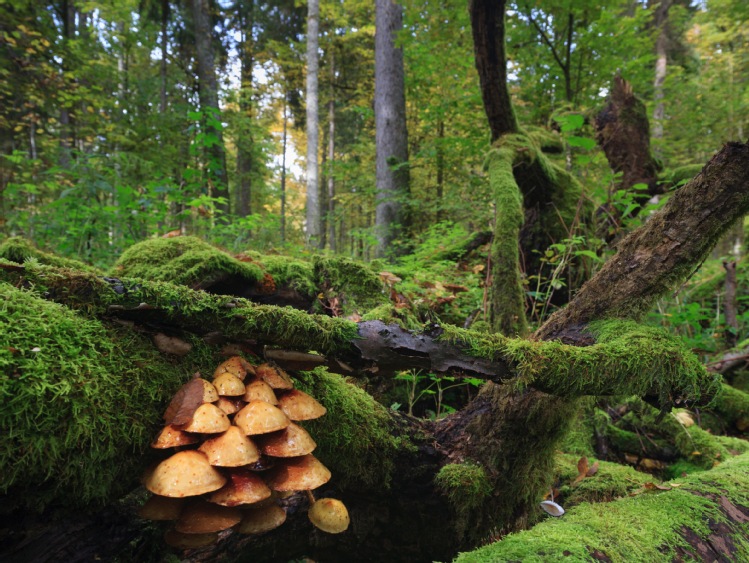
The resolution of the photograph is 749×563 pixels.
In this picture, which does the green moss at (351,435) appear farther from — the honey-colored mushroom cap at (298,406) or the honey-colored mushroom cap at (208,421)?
the honey-colored mushroom cap at (208,421)

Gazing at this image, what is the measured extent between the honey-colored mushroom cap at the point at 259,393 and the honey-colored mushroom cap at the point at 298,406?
0.04 metres

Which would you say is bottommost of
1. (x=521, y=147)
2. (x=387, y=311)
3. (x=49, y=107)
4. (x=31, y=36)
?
(x=387, y=311)

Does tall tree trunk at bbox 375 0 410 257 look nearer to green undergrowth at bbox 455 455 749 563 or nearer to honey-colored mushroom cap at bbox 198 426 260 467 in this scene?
green undergrowth at bbox 455 455 749 563

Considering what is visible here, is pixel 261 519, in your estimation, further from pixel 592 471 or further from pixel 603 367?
pixel 592 471

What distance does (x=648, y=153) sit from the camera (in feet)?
20.2

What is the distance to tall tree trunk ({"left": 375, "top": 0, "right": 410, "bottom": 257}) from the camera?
930cm

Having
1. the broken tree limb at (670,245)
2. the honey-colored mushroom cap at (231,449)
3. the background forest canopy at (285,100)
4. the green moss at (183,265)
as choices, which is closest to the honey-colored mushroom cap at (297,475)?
the honey-colored mushroom cap at (231,449)

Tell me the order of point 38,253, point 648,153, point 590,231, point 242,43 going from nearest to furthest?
1. point 38,253
2. point 590,231
3. point 648,153
4. point 242,43

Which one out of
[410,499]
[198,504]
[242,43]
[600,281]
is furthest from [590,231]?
[242,43]

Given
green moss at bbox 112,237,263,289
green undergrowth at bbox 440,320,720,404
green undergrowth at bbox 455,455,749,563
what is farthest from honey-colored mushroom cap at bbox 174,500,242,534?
green moss at bbox 112,237,263,289

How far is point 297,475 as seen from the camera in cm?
127

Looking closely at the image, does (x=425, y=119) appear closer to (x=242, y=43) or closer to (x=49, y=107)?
(x=49, y=107)

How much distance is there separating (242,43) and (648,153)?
65.0ft

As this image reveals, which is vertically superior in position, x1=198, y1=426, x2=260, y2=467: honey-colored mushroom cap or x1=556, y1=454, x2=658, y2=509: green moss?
x1=198, y1=426, x2=260, y2=467: honey-colored mushroom cap
